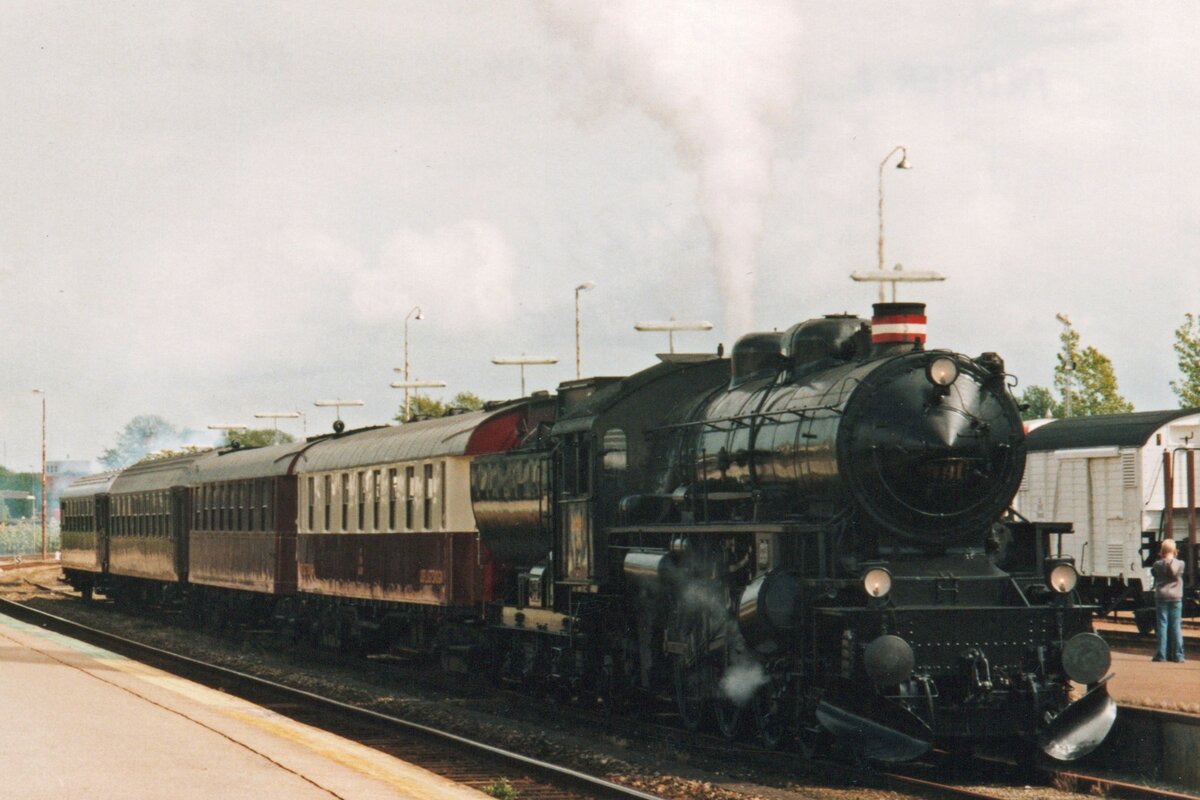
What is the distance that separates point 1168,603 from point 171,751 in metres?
12.0

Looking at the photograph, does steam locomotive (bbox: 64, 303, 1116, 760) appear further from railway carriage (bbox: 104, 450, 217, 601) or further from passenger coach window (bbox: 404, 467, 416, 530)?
railway carriage (bbox: 104, 450, 217, 601)

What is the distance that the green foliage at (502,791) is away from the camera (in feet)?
38.9

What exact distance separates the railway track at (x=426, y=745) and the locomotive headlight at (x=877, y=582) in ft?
7.50

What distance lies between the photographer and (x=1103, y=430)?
26.1m

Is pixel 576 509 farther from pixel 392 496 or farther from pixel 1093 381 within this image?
pixel 1093 381

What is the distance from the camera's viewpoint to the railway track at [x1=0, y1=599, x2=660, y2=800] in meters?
12.3

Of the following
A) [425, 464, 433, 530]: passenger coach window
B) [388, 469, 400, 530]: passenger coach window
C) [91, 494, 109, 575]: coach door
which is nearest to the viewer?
[425, 464, 433, 530]: passenger coach window

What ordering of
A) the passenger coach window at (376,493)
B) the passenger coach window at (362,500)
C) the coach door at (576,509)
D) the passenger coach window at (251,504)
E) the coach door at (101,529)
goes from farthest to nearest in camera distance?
the coach door at (101,529), the passenger coach window at (251,504), the passenger coach window at (362,500), the passenger coach window at (376,493), the coach door at (576,509)

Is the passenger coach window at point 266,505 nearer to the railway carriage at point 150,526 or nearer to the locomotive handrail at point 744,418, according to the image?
the railway carriage at point 150,526

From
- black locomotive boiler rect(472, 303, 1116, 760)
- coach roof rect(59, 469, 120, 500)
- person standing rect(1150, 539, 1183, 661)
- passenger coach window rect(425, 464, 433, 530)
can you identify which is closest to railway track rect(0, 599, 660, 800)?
black locomotive boiler rect(472, 303, 1116, 760)

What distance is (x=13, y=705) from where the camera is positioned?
51.0 feet

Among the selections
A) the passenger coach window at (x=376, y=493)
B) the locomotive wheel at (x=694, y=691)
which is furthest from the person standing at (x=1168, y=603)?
the passenger coach window at (x=376, y=493)

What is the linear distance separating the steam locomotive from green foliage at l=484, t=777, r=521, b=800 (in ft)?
7.35

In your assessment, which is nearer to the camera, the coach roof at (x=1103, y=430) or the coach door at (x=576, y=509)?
the coach door at (x=576, y=509)
